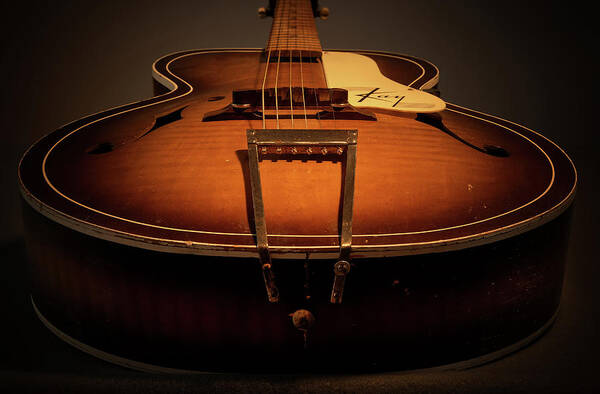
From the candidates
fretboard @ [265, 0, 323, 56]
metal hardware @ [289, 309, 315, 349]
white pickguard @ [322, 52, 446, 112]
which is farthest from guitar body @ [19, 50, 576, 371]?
A: fretboard @ [265, 0, 323, 56]

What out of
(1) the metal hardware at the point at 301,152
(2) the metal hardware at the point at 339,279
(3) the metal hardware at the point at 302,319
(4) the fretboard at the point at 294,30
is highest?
(4) the fretboard at the point at 294,30

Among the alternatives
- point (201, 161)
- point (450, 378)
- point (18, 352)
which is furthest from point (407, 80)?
point (18, 352)

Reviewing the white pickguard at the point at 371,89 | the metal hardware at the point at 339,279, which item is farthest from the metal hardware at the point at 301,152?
the white pickguard at the point at 371,89

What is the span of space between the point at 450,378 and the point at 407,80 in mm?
812

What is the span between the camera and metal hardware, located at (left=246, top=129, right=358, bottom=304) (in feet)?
2.30

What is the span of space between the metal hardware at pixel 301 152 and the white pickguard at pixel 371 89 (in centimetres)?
27

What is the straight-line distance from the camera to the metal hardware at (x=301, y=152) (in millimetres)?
700

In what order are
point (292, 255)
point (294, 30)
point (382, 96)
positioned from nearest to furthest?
point (292, 255) < point (382, 96) < point (294, 30)

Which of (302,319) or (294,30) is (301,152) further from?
(294,30)

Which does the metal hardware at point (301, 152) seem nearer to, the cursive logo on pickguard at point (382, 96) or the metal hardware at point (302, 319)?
the metal hardware at point (302, 319)

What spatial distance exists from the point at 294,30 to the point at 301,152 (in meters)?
0.88

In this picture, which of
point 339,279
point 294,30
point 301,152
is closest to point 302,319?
point 339,279

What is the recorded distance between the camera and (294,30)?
1.59m

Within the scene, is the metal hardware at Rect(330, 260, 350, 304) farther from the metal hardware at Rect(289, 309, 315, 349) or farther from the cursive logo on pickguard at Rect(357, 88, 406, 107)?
the cursive logo on pickguard at Rect(357, 88, 406, 107)
